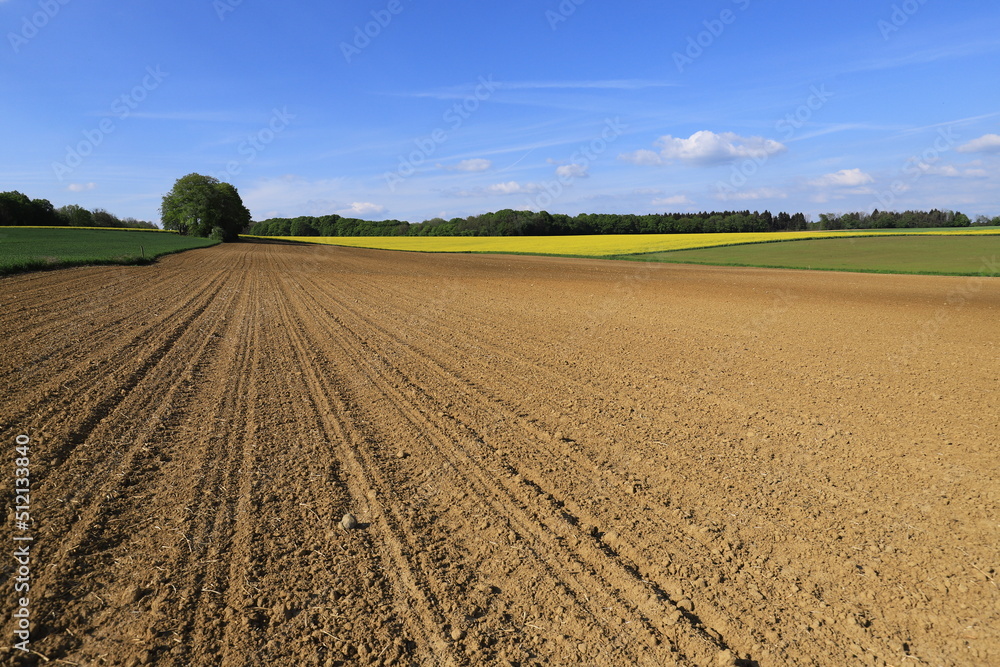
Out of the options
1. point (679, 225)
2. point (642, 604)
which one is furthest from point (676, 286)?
point (679, 225)

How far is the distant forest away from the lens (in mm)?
85812

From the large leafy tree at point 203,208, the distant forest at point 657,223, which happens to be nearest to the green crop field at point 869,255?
the distant forest at point 657,223

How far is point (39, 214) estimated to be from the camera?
8738cm

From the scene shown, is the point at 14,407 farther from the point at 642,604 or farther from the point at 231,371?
the point at 642,604

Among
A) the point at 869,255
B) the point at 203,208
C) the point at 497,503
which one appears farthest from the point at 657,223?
the point at 497,503

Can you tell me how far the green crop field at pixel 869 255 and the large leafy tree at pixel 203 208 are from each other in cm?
6886

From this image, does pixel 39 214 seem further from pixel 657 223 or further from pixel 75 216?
pixel 657 223

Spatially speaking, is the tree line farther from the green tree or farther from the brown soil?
the brown soil

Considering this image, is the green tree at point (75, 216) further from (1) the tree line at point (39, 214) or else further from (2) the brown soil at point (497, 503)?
(2) the brown soil at point (497, 503)

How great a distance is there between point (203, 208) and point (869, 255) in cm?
9307

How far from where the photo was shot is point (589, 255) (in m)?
54.2

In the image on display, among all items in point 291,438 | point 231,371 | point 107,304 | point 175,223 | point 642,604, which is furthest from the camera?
point 175,223

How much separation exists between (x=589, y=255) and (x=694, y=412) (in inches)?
1909

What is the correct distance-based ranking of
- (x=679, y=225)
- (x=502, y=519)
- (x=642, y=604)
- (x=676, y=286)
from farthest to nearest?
(x=679, y=225), (x=676, y=286), (x=502, y=519), (x=642, y=604)
